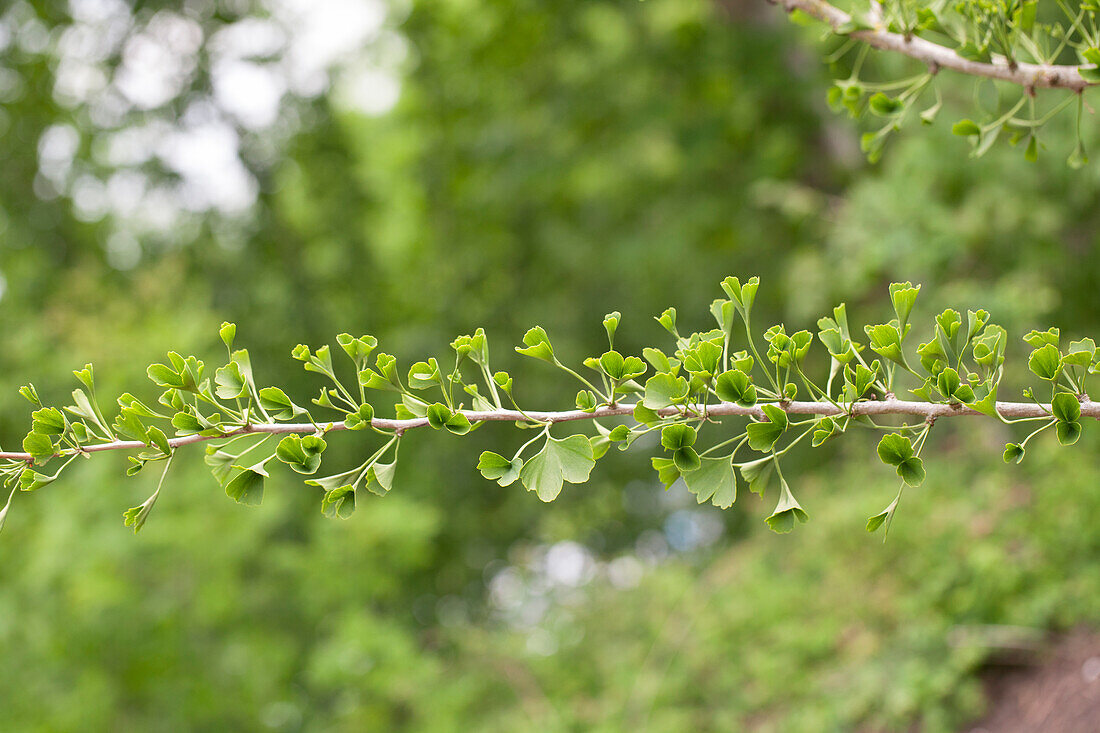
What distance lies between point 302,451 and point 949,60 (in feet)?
3.51

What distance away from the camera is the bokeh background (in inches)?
129

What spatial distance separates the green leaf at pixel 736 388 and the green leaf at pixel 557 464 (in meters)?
0.15

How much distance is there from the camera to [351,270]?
603 centimetres

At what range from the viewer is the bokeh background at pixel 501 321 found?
10.8 feet

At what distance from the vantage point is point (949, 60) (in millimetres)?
1226

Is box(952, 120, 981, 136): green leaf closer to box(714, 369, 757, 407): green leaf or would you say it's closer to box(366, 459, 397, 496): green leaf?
box(714, 369, 757, 407): green leaf

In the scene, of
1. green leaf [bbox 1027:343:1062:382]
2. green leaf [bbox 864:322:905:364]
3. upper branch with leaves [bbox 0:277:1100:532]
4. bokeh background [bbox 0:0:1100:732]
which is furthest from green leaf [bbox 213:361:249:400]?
bokeh background [bbox 0:0:1100:732]

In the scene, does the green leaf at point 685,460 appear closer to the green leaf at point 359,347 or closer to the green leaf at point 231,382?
the green leaf at point 359,347

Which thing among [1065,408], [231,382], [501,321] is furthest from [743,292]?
[501,321]

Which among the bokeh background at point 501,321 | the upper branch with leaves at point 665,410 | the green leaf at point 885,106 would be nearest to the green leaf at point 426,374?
the upper branch with leaves at point 665,410

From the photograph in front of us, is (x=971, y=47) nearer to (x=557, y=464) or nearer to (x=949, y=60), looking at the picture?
(x=949, y=60)

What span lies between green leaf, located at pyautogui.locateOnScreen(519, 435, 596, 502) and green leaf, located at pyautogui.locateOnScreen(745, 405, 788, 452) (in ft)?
0.53

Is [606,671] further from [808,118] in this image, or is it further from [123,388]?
[808,118]

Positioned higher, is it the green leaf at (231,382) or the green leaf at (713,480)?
the green leaf at (231,382)
